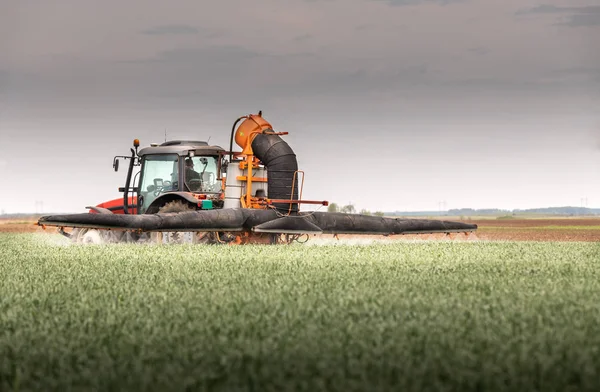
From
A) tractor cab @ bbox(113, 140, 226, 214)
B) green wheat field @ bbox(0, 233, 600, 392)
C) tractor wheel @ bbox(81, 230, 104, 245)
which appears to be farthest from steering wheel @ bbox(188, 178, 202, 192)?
green wheat field @ bbox(0, 233, 600, 392)

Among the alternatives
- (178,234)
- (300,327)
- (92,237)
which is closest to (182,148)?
(178,234)

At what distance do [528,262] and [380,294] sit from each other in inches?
262

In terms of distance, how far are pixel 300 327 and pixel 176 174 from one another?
49.1 ft

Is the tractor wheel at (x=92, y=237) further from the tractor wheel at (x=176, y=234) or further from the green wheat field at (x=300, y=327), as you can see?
the green wheat field at (x=300, y=327)

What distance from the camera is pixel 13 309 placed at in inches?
397

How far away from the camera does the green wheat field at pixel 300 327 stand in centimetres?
655

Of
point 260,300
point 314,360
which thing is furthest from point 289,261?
point 314,360

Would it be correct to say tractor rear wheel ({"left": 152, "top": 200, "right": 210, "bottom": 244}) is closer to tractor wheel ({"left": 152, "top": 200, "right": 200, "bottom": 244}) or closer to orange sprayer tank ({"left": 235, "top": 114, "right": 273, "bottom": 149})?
tractor wheel ({"left": 152, "top": 200, "right": 200, "bottom": 244})

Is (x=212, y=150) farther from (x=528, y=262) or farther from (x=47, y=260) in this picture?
(x=528, y=262)

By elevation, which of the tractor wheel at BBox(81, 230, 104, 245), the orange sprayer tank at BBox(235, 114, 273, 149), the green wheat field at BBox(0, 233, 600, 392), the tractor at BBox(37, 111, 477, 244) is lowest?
the green wheat field at BBox(0, 233, 600, 392)

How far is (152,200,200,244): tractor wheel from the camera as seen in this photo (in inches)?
874

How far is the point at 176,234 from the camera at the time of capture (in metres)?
23.5

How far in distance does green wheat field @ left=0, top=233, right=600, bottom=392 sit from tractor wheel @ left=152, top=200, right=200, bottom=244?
667cm

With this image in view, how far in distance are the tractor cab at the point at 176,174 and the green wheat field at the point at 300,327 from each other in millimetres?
7397
